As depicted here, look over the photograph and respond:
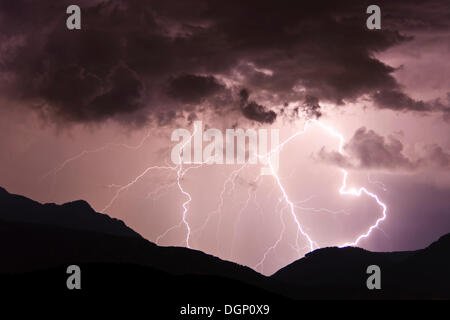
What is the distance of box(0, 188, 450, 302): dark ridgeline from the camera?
29422 millimetres

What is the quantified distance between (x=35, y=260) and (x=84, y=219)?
5529 centimetres

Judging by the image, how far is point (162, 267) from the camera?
2697 inches

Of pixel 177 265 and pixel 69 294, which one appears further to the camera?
pixel 177 265

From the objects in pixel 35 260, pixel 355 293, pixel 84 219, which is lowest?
pixel 355 293

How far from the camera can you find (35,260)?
6469 centimetres

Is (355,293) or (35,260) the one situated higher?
(35,260)

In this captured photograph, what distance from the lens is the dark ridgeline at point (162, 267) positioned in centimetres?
2942

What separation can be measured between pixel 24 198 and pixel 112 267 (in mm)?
94945

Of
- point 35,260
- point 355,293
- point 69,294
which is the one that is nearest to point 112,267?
point 69,294
